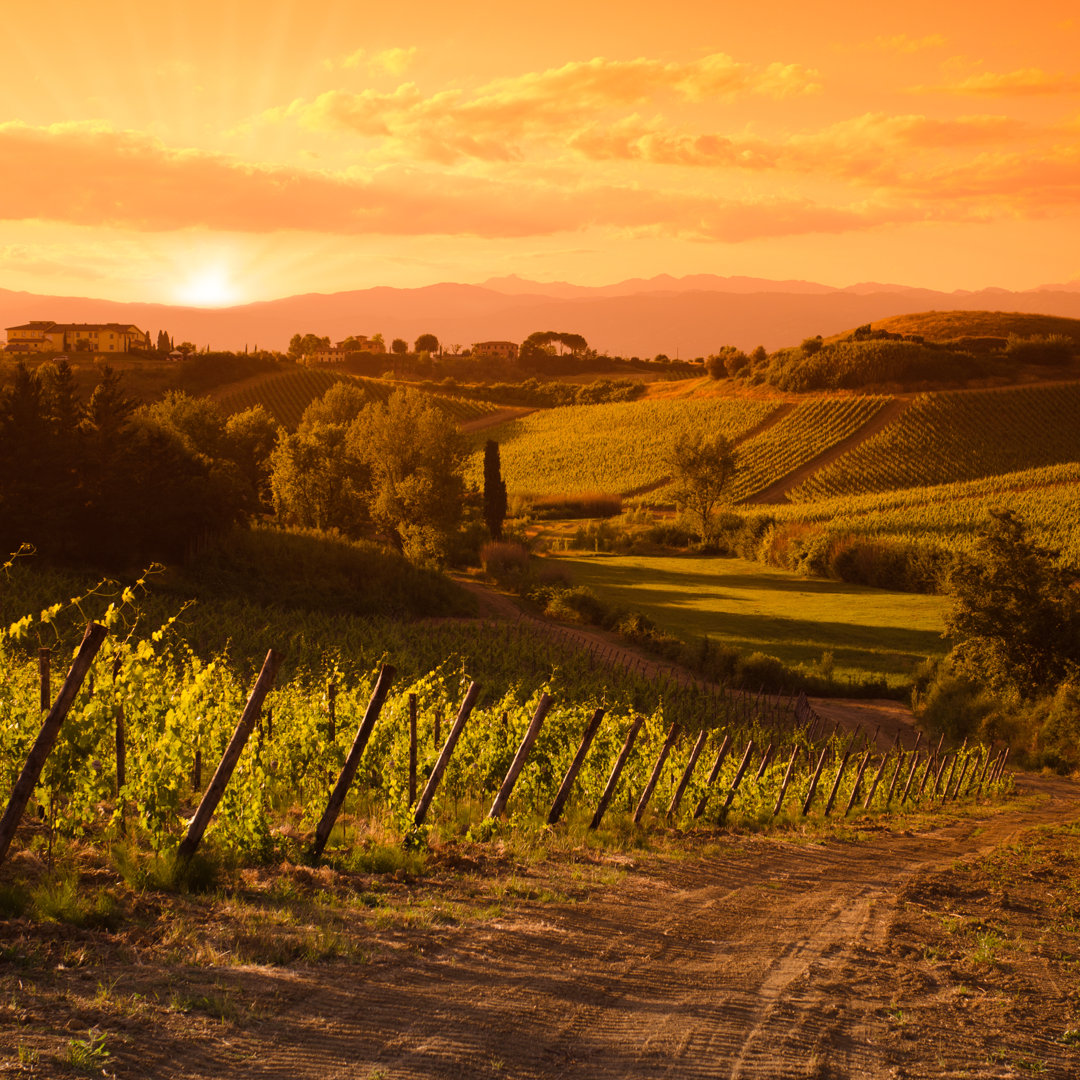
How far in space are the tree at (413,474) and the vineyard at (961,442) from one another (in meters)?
43.2

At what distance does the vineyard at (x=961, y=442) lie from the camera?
9962 cm

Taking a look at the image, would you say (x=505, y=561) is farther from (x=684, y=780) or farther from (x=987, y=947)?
(x=987, y=947)

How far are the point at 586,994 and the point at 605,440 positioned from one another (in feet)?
393

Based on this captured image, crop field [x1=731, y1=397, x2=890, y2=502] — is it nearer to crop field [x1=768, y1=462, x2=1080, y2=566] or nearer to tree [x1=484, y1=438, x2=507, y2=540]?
crop field [x1=768, y1=462, x2=1080, y2=566]

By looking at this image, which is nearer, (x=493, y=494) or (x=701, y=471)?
(x=493, y=494)

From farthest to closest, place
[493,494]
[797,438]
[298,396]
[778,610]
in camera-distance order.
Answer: [298,396]
[797,438]
[493,494]
[778,610]

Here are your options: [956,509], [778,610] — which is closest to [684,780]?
[778,610]

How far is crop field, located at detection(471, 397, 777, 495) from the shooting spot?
4277 inches

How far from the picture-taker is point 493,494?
235ft

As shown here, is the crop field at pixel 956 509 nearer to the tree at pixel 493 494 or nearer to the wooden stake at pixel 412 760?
the tree at pixel 493 494

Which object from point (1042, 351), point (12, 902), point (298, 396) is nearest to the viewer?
point (12, 902)

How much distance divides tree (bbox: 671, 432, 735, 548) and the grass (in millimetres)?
12719

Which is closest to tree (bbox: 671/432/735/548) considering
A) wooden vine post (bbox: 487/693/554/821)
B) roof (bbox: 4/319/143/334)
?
wooden vine post (bbox: 487/693/554/821)

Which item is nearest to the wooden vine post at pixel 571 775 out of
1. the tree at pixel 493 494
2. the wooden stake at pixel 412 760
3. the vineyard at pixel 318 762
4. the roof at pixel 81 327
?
the vineyard at pixel 318 762
